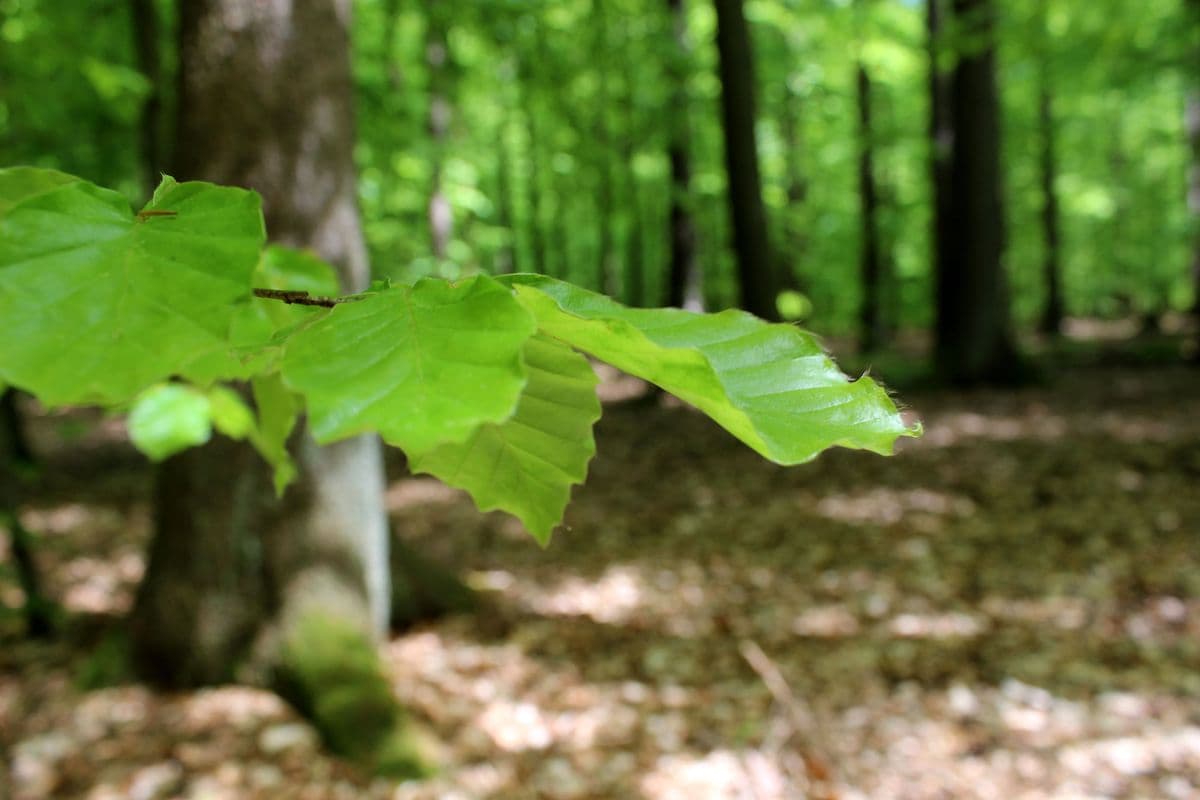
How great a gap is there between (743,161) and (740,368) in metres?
5.94

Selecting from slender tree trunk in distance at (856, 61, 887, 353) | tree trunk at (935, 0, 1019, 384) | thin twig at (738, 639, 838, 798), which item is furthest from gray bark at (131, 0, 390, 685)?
slender tree trunk in distance at (856, 61, 887, 353)

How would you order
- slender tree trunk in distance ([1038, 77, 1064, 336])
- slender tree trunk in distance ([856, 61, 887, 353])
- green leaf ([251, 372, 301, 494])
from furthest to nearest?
slender tree trunk in distance ([1038, 77, 1064, 336]), slender tree trunk in distance ([856, 61, 887, 353]), green leaf ([251, 372, 301, 494])

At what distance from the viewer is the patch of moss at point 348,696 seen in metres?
2.63

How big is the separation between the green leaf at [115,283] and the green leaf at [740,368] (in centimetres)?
16

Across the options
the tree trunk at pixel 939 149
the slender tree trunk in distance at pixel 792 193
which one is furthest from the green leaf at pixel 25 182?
the tree trunk at pixel 939 149

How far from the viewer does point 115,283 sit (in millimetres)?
440

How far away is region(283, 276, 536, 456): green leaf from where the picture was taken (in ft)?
1.14

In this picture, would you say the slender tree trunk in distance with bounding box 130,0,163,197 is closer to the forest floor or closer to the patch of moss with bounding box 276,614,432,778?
the forest floor

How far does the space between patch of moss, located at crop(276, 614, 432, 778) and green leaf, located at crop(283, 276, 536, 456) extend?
256 cm

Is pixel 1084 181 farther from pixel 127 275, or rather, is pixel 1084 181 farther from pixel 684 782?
pixel 127 275

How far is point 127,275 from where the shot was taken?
44 cm

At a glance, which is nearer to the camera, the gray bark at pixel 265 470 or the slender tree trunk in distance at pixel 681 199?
the gray bark at pixel 265 470

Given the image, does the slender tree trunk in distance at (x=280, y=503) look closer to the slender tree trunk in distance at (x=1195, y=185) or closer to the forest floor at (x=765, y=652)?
the forest floor at (x=765, y=652)

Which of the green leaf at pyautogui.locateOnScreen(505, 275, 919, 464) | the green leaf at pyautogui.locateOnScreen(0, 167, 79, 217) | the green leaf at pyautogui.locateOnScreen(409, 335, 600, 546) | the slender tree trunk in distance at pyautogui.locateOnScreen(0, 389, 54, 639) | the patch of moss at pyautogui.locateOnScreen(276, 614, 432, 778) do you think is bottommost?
the patch of moss at pyautogui.locateOnScreen(276, 614, 432, 778)
